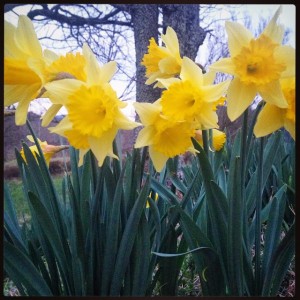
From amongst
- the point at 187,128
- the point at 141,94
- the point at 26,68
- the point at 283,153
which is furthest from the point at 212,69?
the point at 283,153

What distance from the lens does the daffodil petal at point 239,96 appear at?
86 centimetres

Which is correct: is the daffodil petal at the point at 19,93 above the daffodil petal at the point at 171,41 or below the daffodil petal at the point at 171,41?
below

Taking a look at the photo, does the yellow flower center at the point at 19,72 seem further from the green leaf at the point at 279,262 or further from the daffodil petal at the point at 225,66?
the green leaf at the point at 279,262

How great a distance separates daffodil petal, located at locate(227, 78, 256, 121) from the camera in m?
0.86

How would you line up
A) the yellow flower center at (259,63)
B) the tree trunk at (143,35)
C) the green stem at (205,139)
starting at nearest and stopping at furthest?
1. the yellow flower center at (259,63)
2. the green stem at (205,139)
3. the tree trunk at (143,35)

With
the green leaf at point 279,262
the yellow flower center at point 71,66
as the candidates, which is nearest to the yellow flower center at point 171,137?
the yellow flower center at point 71,66

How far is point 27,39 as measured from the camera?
2.89 ft

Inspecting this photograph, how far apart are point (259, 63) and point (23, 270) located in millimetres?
683

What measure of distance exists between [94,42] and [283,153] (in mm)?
815

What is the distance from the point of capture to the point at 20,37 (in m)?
0.88

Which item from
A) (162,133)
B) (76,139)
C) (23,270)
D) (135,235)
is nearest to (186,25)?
(162,133)

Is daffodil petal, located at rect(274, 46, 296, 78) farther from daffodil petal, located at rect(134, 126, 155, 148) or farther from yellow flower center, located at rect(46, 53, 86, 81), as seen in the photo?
yellow flower center, located at rect(46, 53, 86, 81)

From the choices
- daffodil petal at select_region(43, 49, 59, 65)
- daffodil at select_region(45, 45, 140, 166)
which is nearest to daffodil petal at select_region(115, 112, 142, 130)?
daffodil at select_region(45, 45, 140, 166)

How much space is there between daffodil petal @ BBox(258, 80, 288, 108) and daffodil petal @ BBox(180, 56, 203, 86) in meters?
0.14
